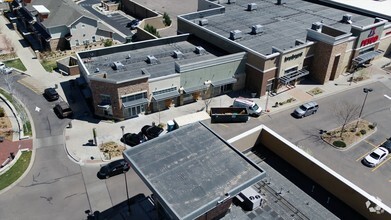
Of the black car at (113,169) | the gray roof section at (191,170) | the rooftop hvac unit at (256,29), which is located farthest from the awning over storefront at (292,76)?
the gray roof section at (191,170)

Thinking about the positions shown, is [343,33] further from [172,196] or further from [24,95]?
[24,95]

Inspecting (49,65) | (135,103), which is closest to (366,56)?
(135,103)

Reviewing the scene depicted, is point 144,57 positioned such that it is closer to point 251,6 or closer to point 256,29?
point 256,29

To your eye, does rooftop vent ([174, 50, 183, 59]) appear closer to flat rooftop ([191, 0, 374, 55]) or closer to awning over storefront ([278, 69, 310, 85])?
flat rooftop ([191, 0, 374, 55])

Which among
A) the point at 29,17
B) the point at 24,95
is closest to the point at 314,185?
the point at 24,95

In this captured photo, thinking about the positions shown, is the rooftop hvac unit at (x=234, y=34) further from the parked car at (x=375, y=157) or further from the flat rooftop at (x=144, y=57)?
the parked car at (x=375, y=157)

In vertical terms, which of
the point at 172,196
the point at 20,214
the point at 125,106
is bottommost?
the point at 20,214
